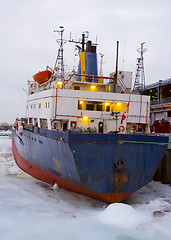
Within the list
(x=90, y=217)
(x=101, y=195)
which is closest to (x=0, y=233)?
(x=90, y=217)

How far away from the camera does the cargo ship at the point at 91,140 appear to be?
39.4 ft

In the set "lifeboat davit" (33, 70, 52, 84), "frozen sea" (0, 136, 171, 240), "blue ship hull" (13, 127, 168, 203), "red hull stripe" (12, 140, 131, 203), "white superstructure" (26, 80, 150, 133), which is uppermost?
"lifeboat davit" (33, 70, 52, 84)

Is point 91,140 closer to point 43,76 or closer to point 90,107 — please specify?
point 90,107

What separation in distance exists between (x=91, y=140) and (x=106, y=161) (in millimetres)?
1310

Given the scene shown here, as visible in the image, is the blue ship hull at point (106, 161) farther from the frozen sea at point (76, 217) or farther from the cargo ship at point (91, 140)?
the frozen sea at point (76, 217)

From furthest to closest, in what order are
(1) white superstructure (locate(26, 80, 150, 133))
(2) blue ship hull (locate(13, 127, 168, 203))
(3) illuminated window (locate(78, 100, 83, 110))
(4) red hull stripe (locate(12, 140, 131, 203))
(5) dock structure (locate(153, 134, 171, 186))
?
(5) dock structure (locate(153, 134, 171, 186)), (3) illuminated window (locate(78, 100, 83, 110)), (1) white superstructure (locate(26, 80, 150, 133)), (4) red hull stripe (locate(12, 140, 131, 203)), (2) blue ship hull (locate(13, 127, 168, 203))

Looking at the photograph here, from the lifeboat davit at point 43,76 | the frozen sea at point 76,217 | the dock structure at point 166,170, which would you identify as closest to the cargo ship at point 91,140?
the lifeboat davit at point 43,76

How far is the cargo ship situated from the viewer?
39.4 feet

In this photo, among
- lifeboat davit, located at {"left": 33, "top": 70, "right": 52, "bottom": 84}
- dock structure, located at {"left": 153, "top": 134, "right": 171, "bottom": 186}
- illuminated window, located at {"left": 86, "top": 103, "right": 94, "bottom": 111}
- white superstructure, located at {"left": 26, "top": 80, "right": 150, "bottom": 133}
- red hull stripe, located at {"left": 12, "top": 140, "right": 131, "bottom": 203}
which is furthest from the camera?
lifeboat davit, located at {"left": 33, "top": 70, "right": 52, "bottom": 84}

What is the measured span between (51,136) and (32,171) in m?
7.00

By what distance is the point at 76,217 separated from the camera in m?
11.4

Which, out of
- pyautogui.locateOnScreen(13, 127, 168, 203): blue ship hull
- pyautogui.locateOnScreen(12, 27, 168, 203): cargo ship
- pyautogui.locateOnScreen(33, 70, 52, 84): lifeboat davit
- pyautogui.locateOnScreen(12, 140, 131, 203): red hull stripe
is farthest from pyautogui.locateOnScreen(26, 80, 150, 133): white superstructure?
pyautogui.locateOnScreen(33, 70, 52, 84): lifeboat davit

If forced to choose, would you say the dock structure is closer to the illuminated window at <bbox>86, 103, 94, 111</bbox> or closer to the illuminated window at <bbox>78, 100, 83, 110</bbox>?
the illuminated window at <bbox>86, 103, 94, 111</bbox>

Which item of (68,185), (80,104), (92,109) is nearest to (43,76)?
(80,104)
